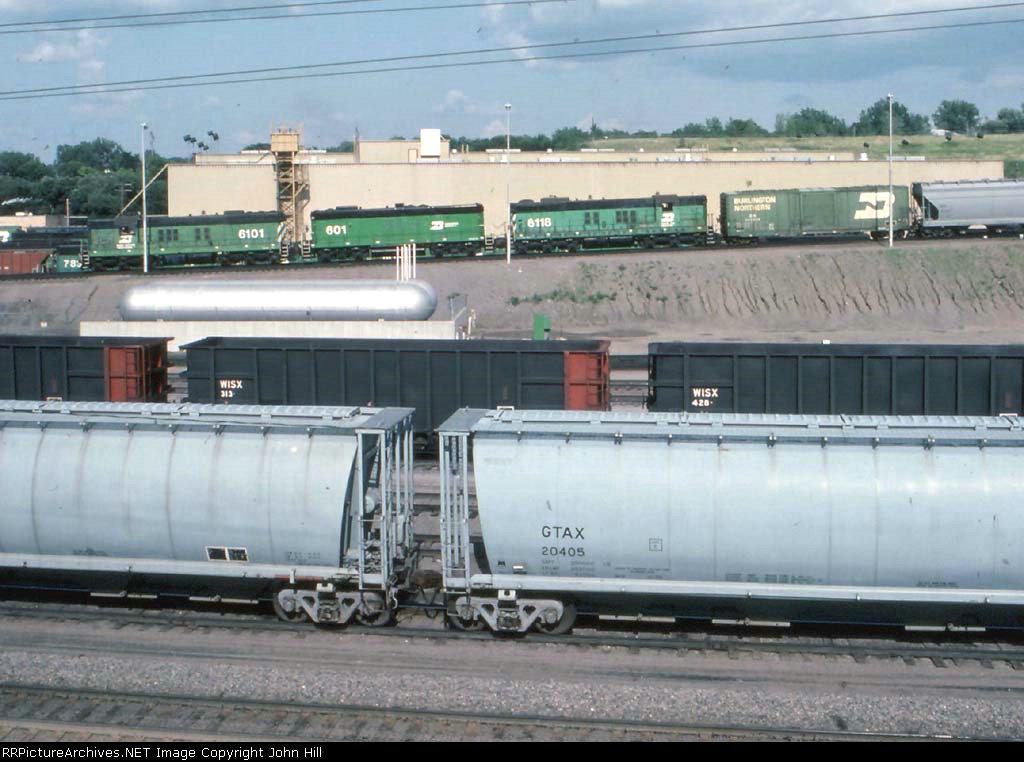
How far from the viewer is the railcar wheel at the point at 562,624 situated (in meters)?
13.3

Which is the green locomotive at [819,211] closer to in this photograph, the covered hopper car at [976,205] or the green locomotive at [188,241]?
the covered hopper car at [976,205]

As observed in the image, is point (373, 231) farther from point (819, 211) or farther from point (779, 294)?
point (819, 211)

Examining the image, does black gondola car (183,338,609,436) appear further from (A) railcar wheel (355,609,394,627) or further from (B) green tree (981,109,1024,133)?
(B) green tree (981,109,1024,133)

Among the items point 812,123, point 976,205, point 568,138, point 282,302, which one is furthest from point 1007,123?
point 282,302

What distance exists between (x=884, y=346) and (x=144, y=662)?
630 inches

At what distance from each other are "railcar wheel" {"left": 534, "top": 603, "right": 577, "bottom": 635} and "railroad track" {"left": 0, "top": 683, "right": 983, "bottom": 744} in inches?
89.4

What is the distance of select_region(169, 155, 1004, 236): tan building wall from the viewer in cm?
7262

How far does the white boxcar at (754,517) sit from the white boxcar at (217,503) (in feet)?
3.56

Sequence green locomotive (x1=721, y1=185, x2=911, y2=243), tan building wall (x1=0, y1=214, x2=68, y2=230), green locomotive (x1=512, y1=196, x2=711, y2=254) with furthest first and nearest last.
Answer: tan building wall (x1=0, y1=214, x2=68, y2=230), green locomotive (x1=721, y1=185, x2=911, y2=243), green locomotive (x1=512, y1=196, x2=711, y2=254)

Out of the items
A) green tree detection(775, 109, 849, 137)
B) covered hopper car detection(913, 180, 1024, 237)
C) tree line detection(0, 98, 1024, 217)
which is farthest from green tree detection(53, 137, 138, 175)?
covered hopper car detection(913, 180, 1024, 237)

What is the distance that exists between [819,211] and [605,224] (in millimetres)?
12820

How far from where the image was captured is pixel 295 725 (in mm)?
10992

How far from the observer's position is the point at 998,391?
2153 cm

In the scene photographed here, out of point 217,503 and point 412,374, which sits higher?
point 412,374
